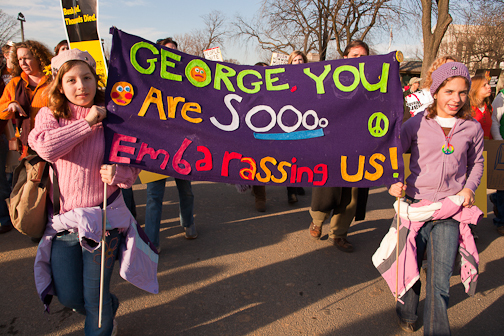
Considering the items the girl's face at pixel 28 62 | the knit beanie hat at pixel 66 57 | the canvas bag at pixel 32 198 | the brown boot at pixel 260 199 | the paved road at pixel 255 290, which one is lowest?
the paved road at pixel 255 290

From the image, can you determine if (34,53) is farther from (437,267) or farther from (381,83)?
(437,267)

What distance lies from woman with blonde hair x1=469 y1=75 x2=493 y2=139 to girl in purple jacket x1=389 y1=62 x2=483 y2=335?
1969 mm

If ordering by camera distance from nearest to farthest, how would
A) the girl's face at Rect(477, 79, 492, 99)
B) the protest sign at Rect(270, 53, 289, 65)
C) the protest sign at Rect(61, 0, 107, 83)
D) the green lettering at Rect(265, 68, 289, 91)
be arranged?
the green lettering at Rect(265, 68, 289, 91) → the girl's face at Rect(477, 79, 492, 99) → the protest sign at Rect(61, 0, 107, 83) → the protest sign at Rect(270, 53, 289, 65)

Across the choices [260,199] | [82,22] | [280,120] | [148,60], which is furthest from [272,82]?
[82,22]

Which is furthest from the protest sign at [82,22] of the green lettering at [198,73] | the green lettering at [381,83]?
the green lettering at [381,83]

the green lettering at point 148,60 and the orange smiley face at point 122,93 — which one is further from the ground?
the green lettering at point 148,60

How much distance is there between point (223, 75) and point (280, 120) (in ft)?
1.78

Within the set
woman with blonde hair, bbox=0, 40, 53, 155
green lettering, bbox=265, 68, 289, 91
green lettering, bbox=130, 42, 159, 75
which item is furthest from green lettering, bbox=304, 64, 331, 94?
woman with blonde hair, bbox=0, 40, 53, 155

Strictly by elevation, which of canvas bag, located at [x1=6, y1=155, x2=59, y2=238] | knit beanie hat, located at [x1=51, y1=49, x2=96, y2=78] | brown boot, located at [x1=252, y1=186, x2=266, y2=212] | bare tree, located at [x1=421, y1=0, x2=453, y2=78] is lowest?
brown boot, located at [x1=252, y1=186, x2=266, y2=212]

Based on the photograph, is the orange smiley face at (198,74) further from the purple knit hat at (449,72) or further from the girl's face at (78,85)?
the purple knit hat at (449,72)

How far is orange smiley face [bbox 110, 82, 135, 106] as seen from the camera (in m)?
2.16

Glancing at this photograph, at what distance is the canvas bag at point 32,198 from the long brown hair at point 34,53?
2295 mm

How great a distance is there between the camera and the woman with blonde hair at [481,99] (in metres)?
3.95

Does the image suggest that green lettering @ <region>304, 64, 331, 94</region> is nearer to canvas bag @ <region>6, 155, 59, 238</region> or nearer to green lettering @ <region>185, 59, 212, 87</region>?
green lettering @ <region>185, 59, 212, 87</region>
